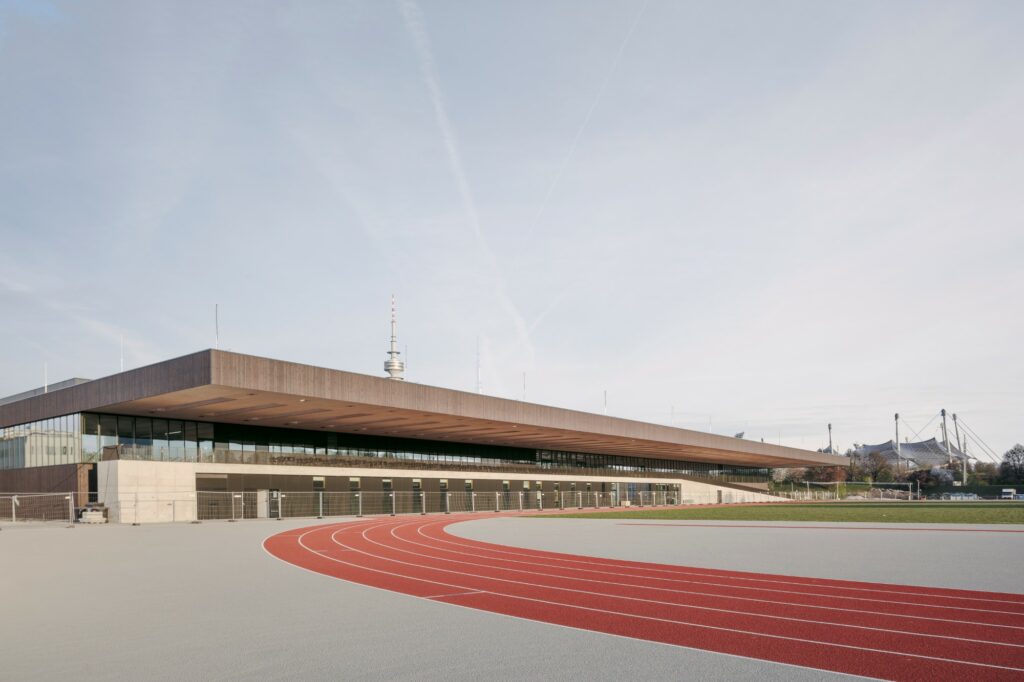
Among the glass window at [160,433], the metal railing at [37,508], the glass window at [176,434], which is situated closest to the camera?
the metal railing at [37,508]

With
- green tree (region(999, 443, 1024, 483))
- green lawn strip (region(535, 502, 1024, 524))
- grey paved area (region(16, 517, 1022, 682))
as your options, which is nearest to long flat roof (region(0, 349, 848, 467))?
green lawn strip (region(535, 502, 1024, 524))

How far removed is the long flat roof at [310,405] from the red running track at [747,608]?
759 inches

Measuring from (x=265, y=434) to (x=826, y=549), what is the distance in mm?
36630

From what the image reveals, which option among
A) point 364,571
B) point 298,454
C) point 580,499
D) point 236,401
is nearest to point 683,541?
point 364,571

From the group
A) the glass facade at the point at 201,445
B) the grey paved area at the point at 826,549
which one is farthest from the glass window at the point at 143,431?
the grey paved area at the point at 826,549

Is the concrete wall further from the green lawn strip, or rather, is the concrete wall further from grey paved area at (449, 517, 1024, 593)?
→ the green lawn strip

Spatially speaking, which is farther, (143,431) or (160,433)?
(160,433)

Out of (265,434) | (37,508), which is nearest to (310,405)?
(265,434)

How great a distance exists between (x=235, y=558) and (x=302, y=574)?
3793 millimetres

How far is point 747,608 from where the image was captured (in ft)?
30.2

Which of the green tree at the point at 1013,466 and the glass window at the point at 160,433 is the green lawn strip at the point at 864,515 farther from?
the green tree at the point at 1013,466

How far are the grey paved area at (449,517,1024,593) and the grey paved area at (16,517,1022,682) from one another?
0.42 ft

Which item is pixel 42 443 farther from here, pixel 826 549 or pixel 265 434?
pixel 826 549

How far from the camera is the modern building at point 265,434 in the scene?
114ft
